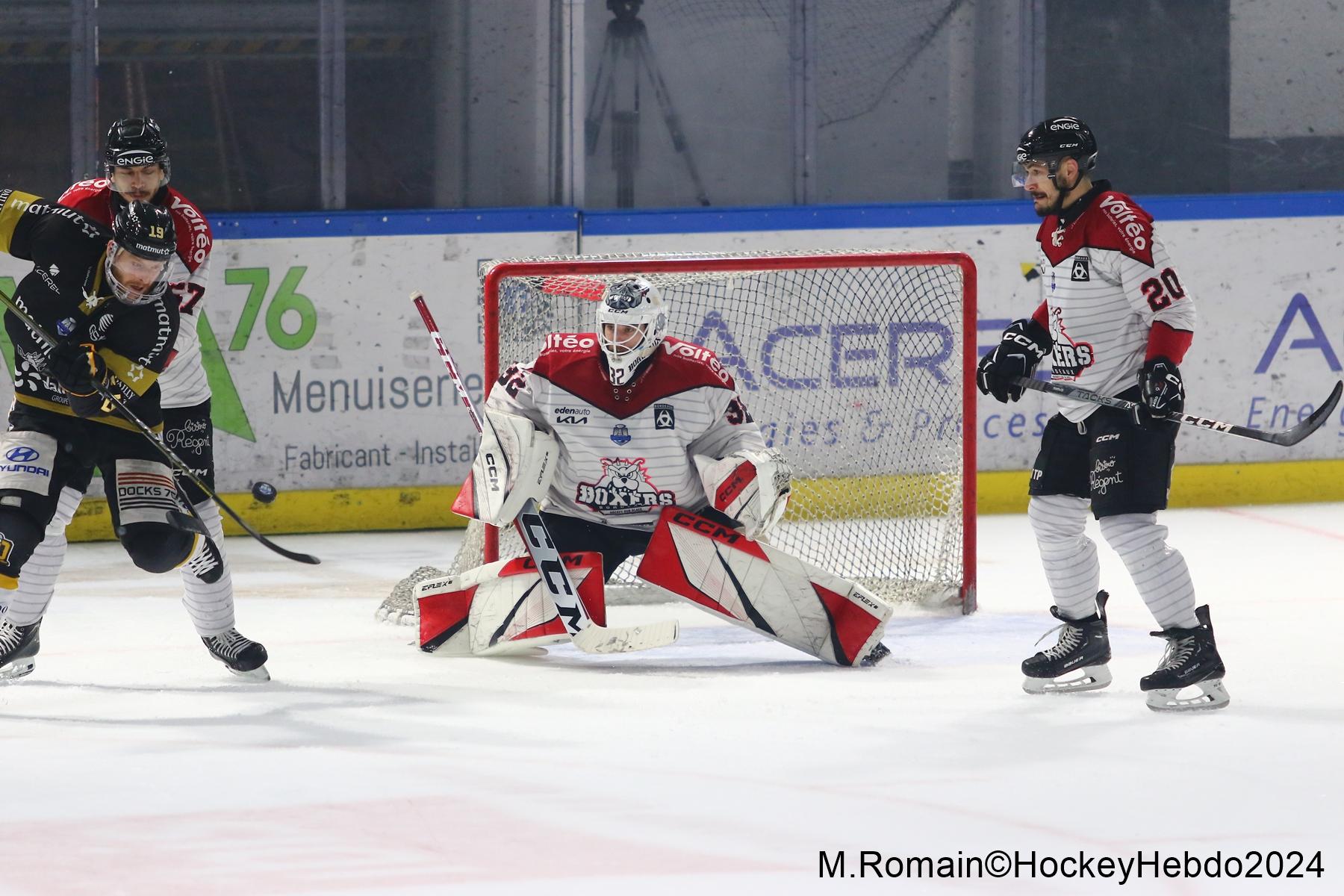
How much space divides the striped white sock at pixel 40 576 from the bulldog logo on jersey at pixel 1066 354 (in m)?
1.99

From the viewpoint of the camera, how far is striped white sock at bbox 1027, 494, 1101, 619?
356 centimetres

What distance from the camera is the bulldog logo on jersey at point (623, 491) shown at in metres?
3.96

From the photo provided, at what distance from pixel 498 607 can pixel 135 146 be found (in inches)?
49.4

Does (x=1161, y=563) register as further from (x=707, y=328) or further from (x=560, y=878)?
(x=707, y=328)

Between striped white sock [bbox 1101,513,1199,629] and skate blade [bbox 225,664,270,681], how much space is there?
174 cm

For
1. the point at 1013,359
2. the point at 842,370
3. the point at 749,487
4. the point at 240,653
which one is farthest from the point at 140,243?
the point at 842,370

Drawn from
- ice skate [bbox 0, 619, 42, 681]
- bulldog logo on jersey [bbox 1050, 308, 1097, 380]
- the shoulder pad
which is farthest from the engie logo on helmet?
ice skate [bbox 0, 619, 42, 681]

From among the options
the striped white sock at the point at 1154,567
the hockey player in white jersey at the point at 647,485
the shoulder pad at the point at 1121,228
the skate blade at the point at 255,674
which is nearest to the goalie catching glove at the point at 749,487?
the hockey player in white jersey at the point at 647,485

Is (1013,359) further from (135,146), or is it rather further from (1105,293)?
(135,146)

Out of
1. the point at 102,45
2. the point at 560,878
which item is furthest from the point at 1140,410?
the point at 102,45

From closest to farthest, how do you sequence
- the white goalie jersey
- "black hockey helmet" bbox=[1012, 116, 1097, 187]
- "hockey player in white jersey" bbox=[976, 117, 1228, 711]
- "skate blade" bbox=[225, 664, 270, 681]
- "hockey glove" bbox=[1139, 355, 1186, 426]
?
"hockey glove" bbox=[1139, 355, 1186, 426]
"hockey player in white jersey" bbox=[976, 117, 1228, 711]
"black hockey helmet" bbox=[1012, 116, 1097, 187]
"skate blade" bbox=[225, 664, 270, 681]
the white goalie jersey

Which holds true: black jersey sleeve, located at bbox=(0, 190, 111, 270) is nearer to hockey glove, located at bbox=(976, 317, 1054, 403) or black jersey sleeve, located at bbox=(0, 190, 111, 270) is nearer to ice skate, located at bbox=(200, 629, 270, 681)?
ice skate, located at bbox=(200, 629, 270, 681)

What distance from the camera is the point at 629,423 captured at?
3936 mm

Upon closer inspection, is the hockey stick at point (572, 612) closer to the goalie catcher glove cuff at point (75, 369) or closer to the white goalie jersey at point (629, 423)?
the white goalie jersey at point (629, 423)
